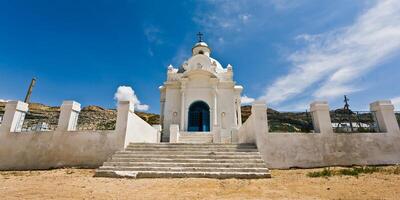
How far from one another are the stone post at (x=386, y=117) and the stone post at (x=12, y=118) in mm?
15462

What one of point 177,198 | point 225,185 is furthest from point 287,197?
point 177,198

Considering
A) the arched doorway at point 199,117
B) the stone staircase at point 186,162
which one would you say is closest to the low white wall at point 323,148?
the stone staircase at point 186,162

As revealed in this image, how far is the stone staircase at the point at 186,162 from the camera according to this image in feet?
20.5

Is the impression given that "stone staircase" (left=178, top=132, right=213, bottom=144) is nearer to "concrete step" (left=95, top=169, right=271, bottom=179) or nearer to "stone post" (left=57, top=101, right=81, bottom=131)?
"stone post" (left=57, top=101, right=81, bottom=131)

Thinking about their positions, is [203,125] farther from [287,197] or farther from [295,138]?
[287,197]

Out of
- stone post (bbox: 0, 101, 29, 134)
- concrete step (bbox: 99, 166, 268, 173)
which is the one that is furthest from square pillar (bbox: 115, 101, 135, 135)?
stone post (bbox: 0, 101, 29, 134)

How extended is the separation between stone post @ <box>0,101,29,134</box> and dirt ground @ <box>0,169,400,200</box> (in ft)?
15.4

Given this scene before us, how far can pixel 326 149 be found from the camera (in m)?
7.84

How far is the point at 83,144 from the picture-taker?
8.30 metres

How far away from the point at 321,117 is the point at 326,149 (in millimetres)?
1236

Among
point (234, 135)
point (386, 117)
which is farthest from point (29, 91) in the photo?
point (386, 117)

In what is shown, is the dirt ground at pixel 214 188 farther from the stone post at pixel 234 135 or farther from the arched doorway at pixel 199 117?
the arched doorway at pixel 199 117

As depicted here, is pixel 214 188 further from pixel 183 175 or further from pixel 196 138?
pixel 196 138

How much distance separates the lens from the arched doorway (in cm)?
1686
